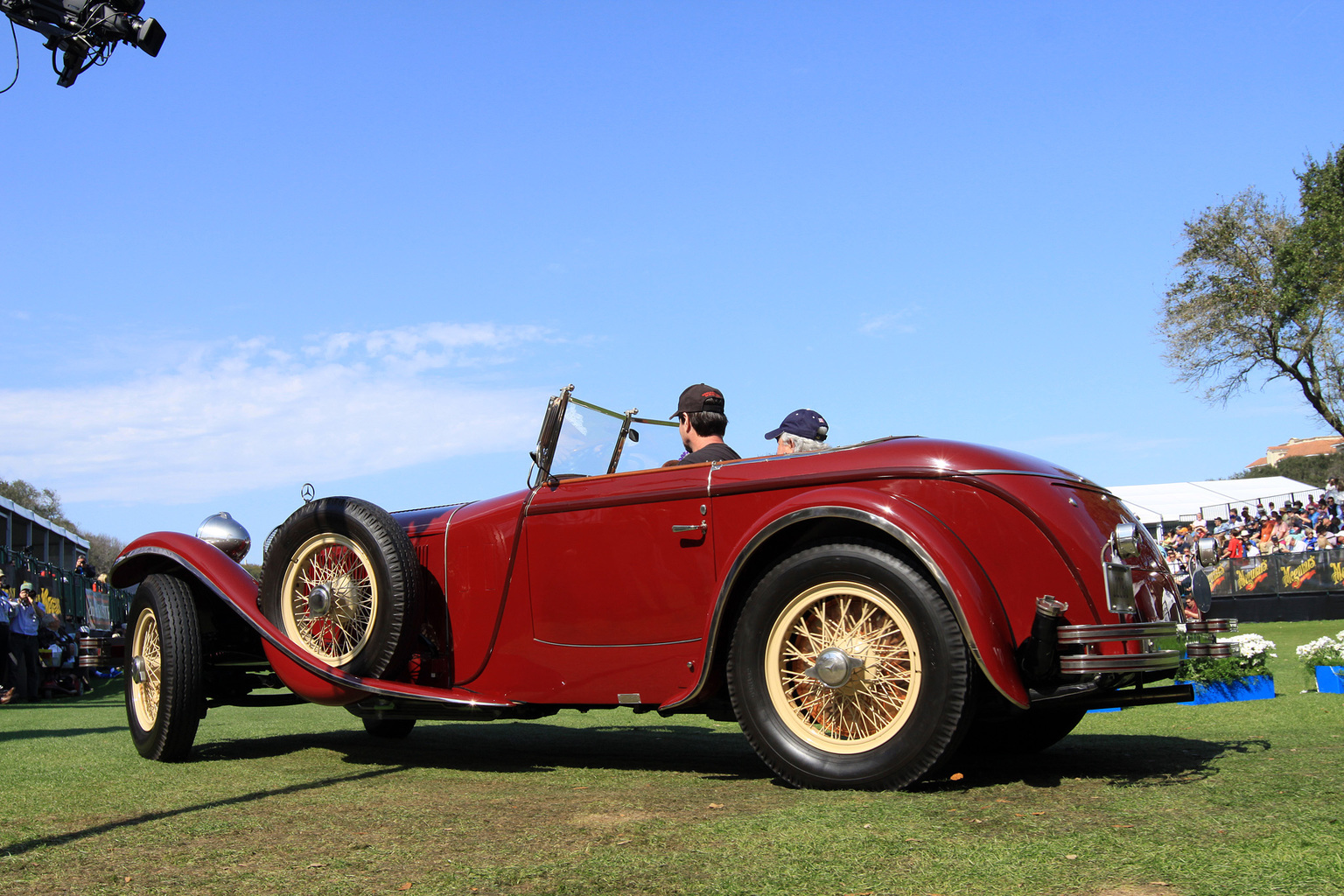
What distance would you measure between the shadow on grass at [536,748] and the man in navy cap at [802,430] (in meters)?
1.49

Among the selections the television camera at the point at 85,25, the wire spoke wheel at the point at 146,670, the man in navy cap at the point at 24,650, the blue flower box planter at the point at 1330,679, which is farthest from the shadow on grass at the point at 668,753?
the man in navy cap at the point at 24,650

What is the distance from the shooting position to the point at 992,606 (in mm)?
3424

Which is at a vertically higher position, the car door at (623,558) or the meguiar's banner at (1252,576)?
the car door at (623,558)

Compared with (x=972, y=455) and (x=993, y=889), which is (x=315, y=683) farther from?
(x=993, y=889)

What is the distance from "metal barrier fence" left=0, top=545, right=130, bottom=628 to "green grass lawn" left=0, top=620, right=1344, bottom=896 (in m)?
11.0

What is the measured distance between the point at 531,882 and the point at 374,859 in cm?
56

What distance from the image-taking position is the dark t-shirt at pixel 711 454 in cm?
458

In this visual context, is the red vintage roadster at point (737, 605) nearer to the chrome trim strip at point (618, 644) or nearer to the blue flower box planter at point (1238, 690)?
the chrome trim strip at point (618, 644)

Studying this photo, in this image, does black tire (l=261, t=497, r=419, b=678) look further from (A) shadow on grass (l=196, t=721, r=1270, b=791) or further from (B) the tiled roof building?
(B) the tiled roof building

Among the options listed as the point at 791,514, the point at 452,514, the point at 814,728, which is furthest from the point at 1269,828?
the point at 452,514

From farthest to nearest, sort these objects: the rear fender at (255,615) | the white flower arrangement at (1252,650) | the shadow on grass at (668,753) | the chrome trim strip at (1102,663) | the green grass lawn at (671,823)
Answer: the white flower arrangement at (1252,650)
the rear fender at (255,615)
the shadow on grass at (668,753)
the chrome trim strip at (1102,663)
the green grass lawn at (671,823)

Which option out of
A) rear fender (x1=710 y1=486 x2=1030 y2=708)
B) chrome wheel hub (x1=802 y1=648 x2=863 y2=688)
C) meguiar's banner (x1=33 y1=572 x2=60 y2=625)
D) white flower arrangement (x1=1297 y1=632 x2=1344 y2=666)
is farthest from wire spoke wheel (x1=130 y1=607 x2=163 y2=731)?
meguiar's banner (x1=33 y1=572 x2=60 y2=625)

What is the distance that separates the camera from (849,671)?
11.8 ft

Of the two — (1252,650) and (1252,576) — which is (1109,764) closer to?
(1252,650)
